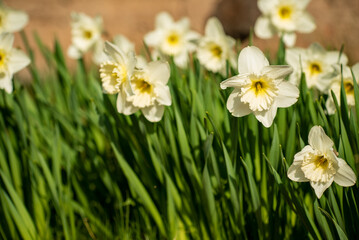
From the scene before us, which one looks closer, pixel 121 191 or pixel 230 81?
pixel 230 81

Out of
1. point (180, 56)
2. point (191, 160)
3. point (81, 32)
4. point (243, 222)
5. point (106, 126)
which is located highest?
point (81, 32)

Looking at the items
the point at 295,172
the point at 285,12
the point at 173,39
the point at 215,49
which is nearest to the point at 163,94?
the point at 295,172

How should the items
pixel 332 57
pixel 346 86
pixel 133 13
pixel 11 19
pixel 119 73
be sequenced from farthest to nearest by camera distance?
pixel 133 13 < pixel 11 19 < pixel 332 57 < pixel 346 86 < pixel 119 73

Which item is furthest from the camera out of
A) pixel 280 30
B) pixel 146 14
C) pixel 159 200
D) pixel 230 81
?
pixel 146 14

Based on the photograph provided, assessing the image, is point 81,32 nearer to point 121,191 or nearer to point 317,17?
point 121,191

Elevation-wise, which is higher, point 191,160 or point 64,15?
point 64,15

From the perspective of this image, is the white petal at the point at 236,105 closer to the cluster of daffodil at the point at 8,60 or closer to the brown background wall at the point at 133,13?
the cluster of daffodil at the point at 8,60

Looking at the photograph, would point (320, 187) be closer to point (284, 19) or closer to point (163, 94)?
point (163, 94)

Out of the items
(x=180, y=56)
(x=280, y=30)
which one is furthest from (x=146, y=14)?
(x=280, y=30)

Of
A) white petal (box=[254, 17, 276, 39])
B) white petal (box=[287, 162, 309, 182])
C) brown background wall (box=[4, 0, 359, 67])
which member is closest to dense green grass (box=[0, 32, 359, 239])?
white petal (box=[287, 162, 309, 182])
